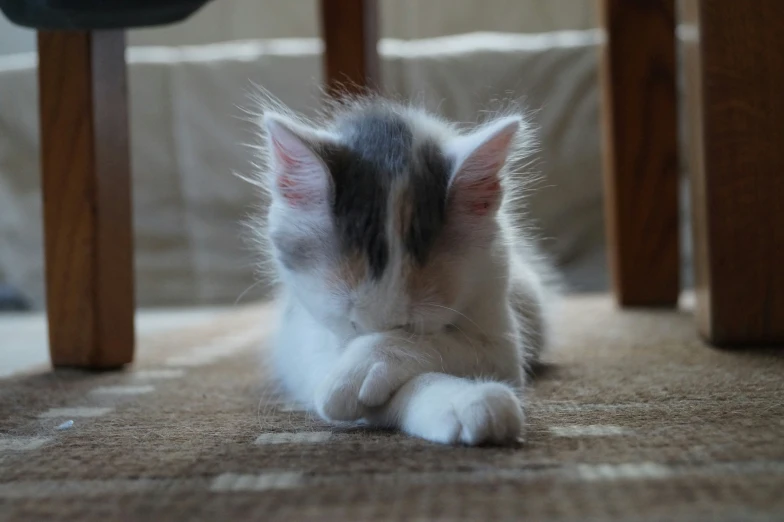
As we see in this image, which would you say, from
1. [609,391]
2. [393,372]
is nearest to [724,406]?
[609,391]

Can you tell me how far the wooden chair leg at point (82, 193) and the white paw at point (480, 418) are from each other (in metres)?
0.70

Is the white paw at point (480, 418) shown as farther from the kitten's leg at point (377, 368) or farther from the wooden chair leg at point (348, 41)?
the wooden chair leg at point (348, 41)

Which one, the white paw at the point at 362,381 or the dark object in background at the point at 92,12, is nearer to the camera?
the white paw at the point at 362,381

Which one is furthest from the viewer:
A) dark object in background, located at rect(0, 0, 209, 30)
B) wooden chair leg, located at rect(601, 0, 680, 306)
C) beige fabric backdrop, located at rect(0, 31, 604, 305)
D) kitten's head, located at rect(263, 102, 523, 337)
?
beige fabric backdrop, located at rect(0, 31, 604, 305)

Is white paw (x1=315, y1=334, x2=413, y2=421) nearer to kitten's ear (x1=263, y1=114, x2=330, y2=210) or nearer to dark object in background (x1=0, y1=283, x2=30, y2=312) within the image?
kitten's ear (x1=263, y1=114, x2=330, y2=210)

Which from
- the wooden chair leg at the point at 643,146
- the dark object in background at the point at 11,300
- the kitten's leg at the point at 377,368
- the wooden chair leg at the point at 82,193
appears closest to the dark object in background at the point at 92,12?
the wooden chair leg at the point at 82,193

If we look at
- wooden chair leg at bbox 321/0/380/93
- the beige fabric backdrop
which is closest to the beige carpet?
wooden chair leg at bbox 321/0/380/93

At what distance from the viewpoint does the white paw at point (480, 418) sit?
27.1 inches

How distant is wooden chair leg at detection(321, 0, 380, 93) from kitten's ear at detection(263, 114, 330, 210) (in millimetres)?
540

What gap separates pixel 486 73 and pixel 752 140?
4.58ft

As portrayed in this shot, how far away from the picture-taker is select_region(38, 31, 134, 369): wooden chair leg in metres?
1.19

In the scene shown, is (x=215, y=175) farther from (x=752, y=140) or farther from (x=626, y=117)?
(x=752, y=140)

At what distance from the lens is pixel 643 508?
0.52 m

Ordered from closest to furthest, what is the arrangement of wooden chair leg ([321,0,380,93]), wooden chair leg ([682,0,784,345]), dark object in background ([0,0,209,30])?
dark object in background ([0,0,209,30]) → wooden chair leg ([682,0,784,345]) → wooden chair leg ([321,0,380,93])
